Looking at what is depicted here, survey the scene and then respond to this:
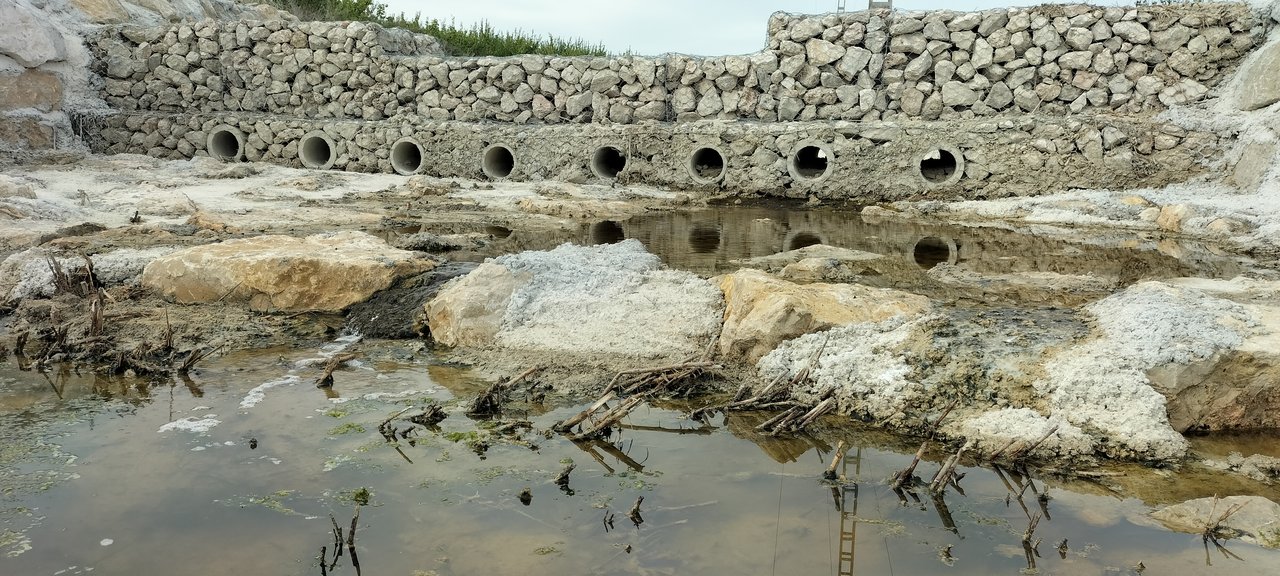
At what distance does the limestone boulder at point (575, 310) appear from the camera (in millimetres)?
4980

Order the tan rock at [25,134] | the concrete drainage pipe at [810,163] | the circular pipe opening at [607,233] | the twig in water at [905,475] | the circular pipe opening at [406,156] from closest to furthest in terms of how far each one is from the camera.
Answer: the twig in water at [905,475] < the circular pipe opening at [607,233] < the concrete drainage pipe at [810,163] < the tan rock at [25,134] < the circular pipe opening at [406,156]

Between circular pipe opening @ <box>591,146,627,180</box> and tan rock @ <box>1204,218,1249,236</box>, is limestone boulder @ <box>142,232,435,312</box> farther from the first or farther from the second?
tan rock @ <box>1204,218,1249,236</box>

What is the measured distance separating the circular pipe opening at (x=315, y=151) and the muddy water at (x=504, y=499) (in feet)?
34.3

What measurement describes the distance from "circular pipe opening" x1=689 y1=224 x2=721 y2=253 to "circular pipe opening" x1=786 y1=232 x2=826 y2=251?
75cm

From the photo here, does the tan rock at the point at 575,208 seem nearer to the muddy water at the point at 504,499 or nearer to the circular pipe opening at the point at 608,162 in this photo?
the circular pipe opening at the point at 608,162

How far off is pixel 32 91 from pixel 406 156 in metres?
5.86

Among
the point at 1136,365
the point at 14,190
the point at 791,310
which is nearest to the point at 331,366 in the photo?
the point at 791,310

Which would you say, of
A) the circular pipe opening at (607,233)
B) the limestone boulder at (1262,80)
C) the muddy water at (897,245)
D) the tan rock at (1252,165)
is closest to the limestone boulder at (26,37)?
the muddy water at (897,245)

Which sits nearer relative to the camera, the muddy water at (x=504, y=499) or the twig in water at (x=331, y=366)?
the muddy water at (x=504, y=499)

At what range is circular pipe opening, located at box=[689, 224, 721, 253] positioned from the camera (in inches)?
330

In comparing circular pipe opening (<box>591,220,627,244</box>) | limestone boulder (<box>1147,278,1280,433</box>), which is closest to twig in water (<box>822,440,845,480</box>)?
limestone boulder (<box>1147,278,1280,433</box>)

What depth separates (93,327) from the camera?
16.3ft

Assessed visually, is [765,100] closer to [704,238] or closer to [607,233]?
[704,238]

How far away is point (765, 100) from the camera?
514 inches
